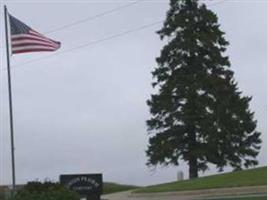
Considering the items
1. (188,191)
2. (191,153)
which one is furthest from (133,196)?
(191,153)

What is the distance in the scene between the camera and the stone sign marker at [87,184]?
26266 millimetres

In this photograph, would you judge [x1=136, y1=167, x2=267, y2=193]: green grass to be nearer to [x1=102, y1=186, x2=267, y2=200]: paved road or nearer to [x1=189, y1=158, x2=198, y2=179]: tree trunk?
[x1=102, y1=186, x2=267, y2=200]: paved road

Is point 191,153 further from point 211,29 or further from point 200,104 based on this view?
point 211,29

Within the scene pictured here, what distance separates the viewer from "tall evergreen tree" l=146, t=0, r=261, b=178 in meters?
51.1

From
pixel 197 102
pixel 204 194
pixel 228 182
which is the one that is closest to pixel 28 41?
pixel 204 194

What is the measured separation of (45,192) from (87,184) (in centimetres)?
406

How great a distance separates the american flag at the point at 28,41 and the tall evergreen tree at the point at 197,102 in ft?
78.3

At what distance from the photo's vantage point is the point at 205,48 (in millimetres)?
53938

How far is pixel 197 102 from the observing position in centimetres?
5075

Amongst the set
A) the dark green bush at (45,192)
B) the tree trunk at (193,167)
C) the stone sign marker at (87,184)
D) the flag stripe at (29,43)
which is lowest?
the dark green bush at (45,192)

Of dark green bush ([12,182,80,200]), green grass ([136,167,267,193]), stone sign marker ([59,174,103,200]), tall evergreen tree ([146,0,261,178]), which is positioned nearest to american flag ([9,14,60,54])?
stone sign marker ([59,174,103,200])

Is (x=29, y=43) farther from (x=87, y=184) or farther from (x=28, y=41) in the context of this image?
(x=87, y=184)

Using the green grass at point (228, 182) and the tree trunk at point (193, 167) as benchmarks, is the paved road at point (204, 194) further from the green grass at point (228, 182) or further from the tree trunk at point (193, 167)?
the tree trunk at point (193, 167)

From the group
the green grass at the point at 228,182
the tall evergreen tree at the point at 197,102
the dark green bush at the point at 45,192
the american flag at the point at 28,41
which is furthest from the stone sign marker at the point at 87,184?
the tall evergreen tree at the point at 197,102
